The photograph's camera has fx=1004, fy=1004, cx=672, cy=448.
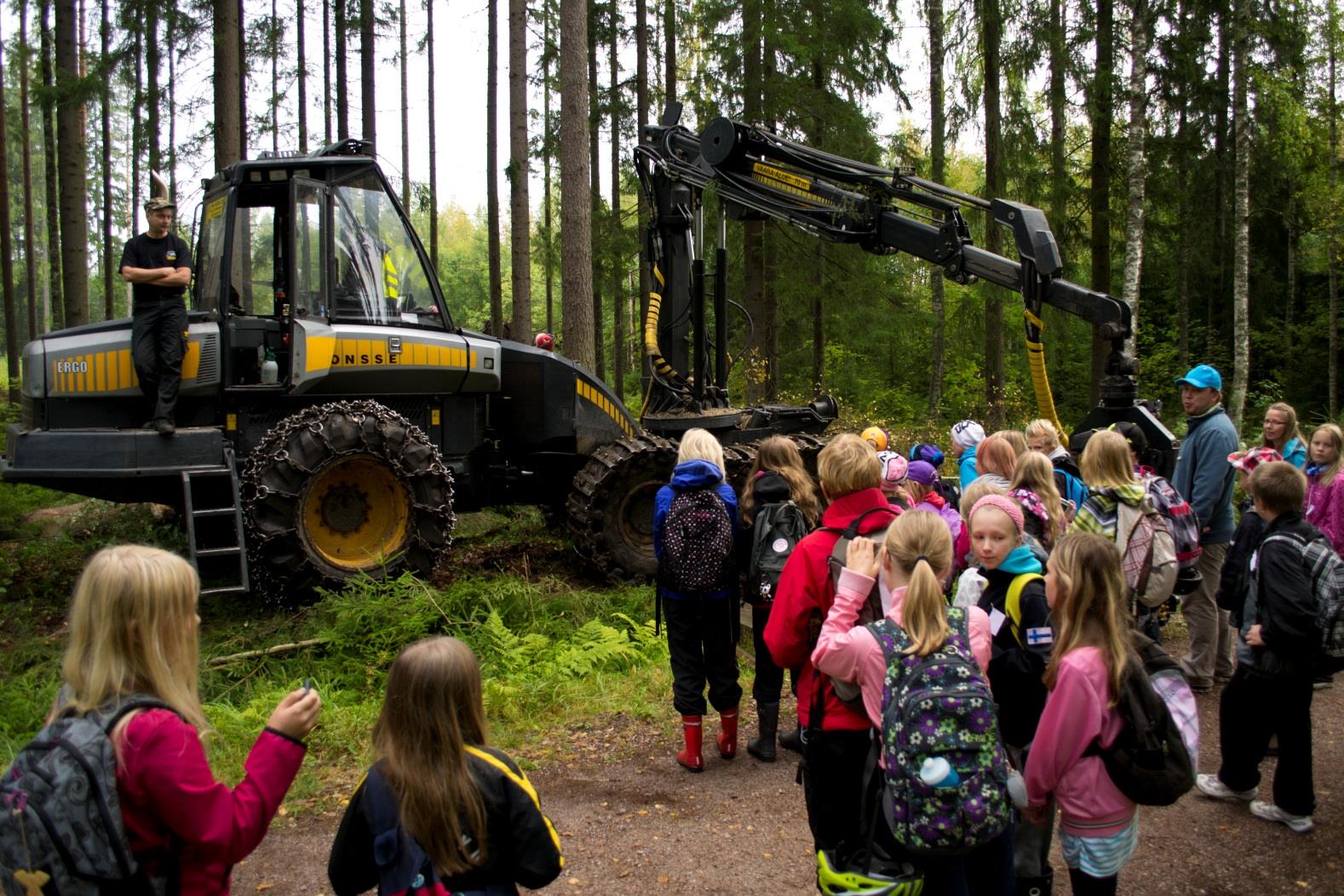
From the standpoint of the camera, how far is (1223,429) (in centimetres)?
628

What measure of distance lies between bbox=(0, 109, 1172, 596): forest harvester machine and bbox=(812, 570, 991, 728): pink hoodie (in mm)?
4126

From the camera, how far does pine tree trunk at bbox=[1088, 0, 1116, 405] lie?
53.1 feet

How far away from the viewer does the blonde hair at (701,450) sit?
5.16 m

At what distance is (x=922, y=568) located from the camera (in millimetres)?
3064

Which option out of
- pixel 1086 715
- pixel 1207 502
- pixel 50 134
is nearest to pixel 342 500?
pixel 1207 502

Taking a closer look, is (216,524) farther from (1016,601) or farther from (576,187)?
(1016,601)

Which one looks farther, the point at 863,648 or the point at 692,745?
the point at 692,745

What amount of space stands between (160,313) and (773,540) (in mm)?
5165

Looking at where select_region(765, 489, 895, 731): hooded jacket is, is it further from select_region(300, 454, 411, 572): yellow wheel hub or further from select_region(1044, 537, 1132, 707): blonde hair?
select_region(300, 454, 411, 572): yellow wheel hub

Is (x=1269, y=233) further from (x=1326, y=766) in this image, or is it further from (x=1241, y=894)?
(x=1241, y=894)

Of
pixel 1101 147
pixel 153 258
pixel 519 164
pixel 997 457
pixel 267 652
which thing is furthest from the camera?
pixel 1101 147

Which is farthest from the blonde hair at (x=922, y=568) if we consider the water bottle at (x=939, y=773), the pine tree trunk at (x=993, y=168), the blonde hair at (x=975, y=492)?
the pine tree trunk at (x=993, y=168)

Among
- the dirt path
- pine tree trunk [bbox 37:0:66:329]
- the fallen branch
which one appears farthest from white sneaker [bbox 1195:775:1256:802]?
pine tree trunk [bbox 37:0:66:329]

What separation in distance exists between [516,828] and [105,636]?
1074 millimetres
